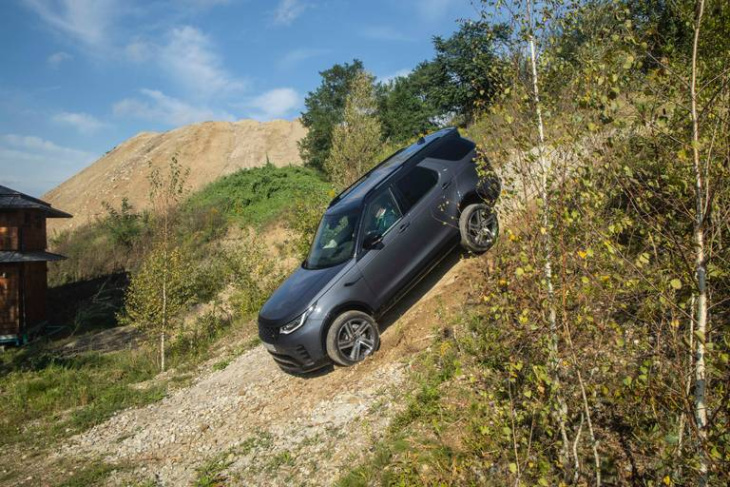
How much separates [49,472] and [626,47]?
8872 mm

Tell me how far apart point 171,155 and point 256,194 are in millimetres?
27180

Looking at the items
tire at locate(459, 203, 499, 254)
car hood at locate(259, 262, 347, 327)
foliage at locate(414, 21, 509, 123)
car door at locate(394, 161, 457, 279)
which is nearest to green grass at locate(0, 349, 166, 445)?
car hood at locate(259, 262, 347, 327)

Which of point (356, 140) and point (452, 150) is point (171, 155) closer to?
point (356, 140)

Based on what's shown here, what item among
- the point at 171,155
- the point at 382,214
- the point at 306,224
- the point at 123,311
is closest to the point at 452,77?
the point at 306,224

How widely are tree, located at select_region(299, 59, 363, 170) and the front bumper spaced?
3187 cm

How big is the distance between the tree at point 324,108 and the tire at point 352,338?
3185 cm

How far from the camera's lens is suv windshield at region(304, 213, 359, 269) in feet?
23.0

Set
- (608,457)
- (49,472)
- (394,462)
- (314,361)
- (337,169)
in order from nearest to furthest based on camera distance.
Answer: (608,457)
(394,462)
(314,361)
(49,472)
(337,169)

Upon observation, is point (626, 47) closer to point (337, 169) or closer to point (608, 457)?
point (608, 457)

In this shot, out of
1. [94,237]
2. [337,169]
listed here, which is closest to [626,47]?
[337,169]

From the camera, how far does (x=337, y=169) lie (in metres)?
17.6

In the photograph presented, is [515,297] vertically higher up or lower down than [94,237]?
lower down

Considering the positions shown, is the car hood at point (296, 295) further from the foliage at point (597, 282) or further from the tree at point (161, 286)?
the tree at point (161, 286)

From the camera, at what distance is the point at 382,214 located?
23.5 ft
